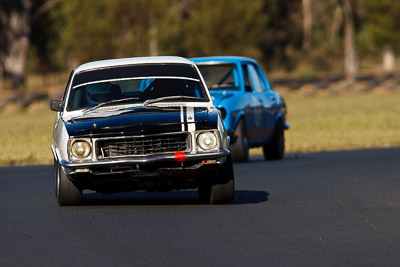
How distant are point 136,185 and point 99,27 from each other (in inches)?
2059

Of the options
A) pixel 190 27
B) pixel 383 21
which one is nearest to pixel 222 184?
pixel 190 27

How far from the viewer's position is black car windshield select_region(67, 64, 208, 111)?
1184 cm

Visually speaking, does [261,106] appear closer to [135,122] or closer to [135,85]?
[135,85]

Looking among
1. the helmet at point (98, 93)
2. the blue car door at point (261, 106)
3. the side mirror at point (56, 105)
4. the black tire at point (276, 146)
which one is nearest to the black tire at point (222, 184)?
the helmet at point (98, 93)

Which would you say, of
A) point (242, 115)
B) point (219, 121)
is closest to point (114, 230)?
point (219, 121)

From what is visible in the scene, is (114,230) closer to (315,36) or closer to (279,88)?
(279,88)

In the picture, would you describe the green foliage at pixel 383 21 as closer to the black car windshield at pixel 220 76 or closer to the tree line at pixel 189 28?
the tree line at pixel 189 28

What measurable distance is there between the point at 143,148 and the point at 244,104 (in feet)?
23.7

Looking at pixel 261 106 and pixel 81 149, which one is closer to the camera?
pixel 81 149

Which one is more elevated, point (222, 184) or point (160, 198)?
point (222, 184)

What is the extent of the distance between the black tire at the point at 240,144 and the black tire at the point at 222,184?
19.9ft

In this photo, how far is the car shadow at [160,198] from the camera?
38.0ft

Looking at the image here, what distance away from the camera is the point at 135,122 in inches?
419

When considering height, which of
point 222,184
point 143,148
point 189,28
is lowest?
point 222,184
